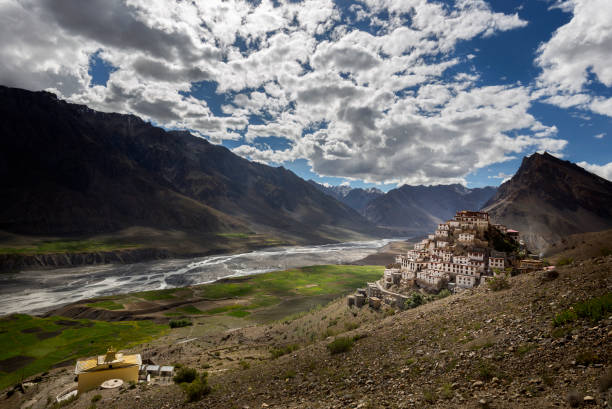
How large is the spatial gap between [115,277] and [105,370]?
4363 inches

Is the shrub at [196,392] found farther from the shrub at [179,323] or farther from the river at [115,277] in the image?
the river at [115,277]

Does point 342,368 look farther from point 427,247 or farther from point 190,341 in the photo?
point 427,247

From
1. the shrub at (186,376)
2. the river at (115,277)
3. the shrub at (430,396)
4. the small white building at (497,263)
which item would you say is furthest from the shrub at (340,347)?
the river at (115,277)

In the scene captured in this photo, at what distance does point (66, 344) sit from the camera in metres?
55.4

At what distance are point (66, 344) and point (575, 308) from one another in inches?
2962

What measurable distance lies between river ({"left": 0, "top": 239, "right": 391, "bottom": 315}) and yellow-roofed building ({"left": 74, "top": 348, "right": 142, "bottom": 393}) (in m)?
73.4

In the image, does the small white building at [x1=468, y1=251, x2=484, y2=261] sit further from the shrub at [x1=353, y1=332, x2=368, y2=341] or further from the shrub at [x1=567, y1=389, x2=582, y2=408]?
the shrub at [x1=567, y1=389, x2=582, y2=408]

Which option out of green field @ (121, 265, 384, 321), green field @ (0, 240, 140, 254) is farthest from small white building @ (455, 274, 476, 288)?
green field @ (0, 240, 140, 254)

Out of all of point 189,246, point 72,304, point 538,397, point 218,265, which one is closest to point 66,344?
point 72,304

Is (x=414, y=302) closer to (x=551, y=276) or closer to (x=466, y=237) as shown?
(x=551, y=276)

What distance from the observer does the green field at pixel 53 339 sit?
47281mm

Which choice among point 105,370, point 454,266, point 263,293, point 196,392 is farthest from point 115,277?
point 454,266

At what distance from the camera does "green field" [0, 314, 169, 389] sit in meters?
47.3

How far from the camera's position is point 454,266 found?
4747cm
